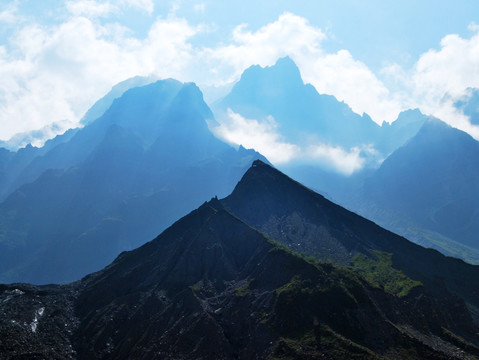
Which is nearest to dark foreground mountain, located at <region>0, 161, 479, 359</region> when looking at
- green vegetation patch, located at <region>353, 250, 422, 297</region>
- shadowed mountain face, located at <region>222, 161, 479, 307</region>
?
green vegetation patch, located at <region>353, 250, 422, 297</region>

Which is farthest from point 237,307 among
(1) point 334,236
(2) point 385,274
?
(1) point 334,236

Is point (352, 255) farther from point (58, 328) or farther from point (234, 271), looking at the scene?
point (58, 328)

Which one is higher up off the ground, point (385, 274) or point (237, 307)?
point (385, 274)

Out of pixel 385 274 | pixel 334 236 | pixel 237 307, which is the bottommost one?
pixel 237 307

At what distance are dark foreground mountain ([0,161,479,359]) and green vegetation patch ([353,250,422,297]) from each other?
0.50m

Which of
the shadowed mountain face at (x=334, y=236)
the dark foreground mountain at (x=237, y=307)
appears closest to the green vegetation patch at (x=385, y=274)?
the dark foreground mountain at (x=237, y=307)

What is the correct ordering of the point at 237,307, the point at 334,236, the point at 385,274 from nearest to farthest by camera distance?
the point at 237,307
the point at 385,274
the point at 334,236

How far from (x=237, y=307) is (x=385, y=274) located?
167 ft

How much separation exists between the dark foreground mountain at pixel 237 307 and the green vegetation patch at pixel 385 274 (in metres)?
A: 0.50

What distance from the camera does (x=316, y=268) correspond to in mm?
112688

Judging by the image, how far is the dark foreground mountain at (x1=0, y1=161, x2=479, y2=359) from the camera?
94.8 meters

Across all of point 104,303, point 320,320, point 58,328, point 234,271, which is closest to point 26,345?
point 58,328

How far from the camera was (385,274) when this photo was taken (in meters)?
135

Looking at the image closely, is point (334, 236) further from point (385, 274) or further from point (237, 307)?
point (237, 307)
